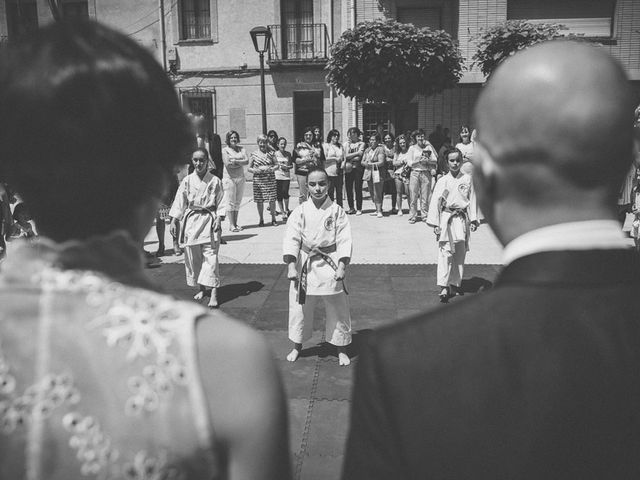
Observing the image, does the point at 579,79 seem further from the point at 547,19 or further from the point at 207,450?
the point at 547,19

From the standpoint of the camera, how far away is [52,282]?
1.07 metres

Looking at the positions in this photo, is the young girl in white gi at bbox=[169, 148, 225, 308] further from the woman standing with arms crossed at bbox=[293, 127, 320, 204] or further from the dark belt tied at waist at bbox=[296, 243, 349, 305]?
the woman standing with arms crossed at bbox=[293, 127, 320, 204]

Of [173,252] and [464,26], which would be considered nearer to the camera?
[173,252]

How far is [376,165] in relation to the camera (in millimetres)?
13125

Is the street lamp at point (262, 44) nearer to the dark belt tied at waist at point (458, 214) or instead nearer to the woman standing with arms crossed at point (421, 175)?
the woman standing with arms crossed at point (421, 175)

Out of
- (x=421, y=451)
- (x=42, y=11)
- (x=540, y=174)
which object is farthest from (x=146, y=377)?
(x=42, y=11)

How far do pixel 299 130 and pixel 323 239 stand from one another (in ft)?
50.8

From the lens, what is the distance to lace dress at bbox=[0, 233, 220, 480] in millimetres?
1007

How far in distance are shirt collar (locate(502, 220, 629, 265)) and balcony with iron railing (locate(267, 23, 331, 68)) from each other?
1921 centimetres

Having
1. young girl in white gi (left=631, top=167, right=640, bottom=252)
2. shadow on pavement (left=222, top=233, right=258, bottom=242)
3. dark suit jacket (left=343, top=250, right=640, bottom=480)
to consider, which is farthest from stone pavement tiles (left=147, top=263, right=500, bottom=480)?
dark suit jacket (left=343, top=250, right=640, bottom=480)

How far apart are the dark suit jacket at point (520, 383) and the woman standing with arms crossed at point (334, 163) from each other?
12015 millimetres

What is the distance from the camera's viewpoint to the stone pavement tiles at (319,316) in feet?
13.3

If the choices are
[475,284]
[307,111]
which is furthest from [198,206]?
[307,111]

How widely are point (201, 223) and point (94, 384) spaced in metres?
6.25
